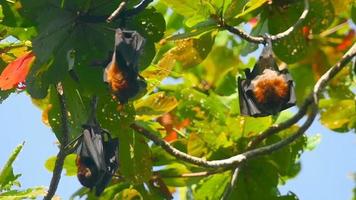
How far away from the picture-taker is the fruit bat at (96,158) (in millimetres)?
3217

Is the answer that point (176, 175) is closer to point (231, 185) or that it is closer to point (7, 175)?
point (231, 185)

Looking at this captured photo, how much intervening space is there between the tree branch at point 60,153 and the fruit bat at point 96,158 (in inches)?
2.8

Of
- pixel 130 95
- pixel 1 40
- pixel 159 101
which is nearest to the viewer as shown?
pixel 130 95

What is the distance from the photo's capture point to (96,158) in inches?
127

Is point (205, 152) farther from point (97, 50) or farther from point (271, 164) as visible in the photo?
point (97, 50)

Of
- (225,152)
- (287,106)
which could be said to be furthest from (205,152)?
(287,106)

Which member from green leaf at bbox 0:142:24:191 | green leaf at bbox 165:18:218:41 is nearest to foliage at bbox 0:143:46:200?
green leaf at bbox 0:142:24:191

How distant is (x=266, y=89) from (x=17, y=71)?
3.14ft

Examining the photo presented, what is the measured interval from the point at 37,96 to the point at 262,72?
3.10ft

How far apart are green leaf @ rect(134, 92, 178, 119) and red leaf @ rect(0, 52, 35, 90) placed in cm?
92

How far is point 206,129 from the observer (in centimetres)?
421

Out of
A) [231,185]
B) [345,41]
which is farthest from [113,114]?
[345,41]

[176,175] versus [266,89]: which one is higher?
[266,89]

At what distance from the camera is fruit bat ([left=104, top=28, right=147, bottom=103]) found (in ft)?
9.70
